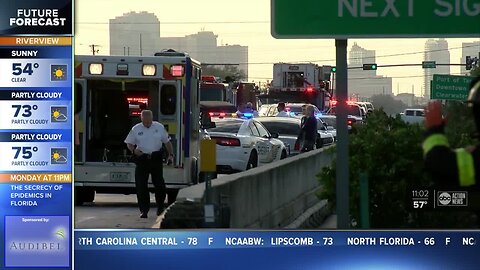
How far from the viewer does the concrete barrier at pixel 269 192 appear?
7.41 m

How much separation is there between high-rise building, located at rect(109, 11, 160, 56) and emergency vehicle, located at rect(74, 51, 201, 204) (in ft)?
12.0

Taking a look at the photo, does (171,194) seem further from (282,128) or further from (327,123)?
(327,123)

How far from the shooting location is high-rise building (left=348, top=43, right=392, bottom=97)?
258 inches

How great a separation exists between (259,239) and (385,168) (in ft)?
7.42

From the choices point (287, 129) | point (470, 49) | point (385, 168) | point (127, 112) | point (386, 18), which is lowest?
point (287, 129)

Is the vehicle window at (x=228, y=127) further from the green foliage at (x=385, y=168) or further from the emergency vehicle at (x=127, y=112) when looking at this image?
the green foliage at (x=385, y=168)

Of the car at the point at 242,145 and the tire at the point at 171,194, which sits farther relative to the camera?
the car at the point at 242,145

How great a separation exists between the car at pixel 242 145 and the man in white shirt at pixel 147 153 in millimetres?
4444

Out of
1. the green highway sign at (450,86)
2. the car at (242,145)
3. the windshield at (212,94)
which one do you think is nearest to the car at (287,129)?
the car at (242,145)

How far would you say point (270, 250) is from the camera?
6.08m

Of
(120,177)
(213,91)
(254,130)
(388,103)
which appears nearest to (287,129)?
(254,130)

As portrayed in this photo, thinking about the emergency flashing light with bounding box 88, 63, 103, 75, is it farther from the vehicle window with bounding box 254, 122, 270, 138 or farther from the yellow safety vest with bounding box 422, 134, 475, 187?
the vehicle window with bounding box 254, 122, 270, 138

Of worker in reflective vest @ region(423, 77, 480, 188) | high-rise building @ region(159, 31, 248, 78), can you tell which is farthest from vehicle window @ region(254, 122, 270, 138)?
worker in reflective vest @ region(423, 77, 480, 188)

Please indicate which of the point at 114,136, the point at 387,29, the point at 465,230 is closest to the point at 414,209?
the point at 465,230
